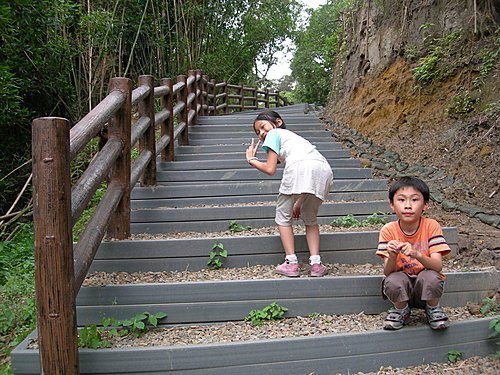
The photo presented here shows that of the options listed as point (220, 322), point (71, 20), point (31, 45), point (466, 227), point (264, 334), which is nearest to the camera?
point (264, 334)

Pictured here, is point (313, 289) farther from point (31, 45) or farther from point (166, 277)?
point (31, 45)

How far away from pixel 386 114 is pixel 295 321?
186 inches

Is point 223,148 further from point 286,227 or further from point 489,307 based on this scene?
point 489,307

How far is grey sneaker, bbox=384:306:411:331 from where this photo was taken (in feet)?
9.27

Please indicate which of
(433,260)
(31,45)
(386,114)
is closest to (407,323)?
(433,260)

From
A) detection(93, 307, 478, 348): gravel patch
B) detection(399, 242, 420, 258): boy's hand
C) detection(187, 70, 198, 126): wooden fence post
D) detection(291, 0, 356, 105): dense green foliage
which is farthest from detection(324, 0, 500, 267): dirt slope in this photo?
detection(291, 0, 356, 105): dense green foliage

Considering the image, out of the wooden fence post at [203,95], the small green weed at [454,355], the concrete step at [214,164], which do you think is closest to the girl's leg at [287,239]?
the small green weed at [454,355]

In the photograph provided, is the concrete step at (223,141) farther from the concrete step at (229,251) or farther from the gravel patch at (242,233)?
the concrete step at (229,251)

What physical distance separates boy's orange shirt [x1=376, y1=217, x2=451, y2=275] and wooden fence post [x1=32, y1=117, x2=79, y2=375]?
5.27 ft

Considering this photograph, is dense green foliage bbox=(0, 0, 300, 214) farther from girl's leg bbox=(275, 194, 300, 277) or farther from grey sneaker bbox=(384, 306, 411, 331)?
grey sneaker bbox=(384, 306, 411, 331)

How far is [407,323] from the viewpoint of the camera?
2.92 m

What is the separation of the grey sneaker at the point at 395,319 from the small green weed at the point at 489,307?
1.77ft

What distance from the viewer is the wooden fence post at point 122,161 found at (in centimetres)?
367

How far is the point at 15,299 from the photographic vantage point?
12.4 ft
